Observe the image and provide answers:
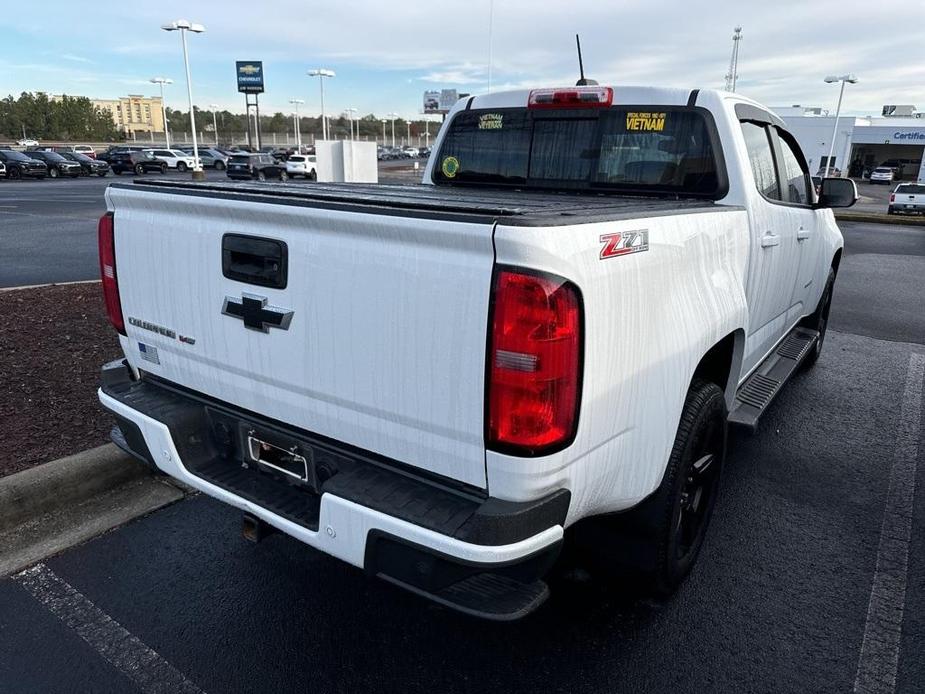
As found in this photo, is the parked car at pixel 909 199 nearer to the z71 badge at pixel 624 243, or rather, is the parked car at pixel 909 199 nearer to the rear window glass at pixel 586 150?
the rear window glass at pixel 586 150

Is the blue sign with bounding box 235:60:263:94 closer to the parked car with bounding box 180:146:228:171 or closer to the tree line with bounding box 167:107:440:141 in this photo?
the parked car with bounding box 180:146:228:171

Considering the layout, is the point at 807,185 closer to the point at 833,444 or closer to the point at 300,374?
the point at 833,444

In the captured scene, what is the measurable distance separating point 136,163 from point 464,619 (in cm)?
4535

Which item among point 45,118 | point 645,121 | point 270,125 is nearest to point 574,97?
point 645,121

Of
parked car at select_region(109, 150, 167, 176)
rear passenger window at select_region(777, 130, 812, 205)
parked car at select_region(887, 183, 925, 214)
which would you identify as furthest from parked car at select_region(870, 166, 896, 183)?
rear passenger window at select_region(777, 130, 812, 205)

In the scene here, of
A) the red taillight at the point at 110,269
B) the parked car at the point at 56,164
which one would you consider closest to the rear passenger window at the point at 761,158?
the red taillight at the point at 110,269

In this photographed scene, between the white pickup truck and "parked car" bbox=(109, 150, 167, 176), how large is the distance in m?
44.3

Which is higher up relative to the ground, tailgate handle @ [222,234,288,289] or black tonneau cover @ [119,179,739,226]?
black tonneau cover @ [119,179,739,226]

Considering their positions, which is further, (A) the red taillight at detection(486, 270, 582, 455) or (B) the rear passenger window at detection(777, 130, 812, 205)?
(B) the rear passenger window at detection(777, 130, 812, 205)

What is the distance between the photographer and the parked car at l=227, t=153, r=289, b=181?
39.1 metres

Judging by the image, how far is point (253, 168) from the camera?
3903 cm

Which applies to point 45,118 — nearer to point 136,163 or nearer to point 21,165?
point 136,163

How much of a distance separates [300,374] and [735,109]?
9.08ft

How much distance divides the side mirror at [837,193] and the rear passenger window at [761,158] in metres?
0.73
